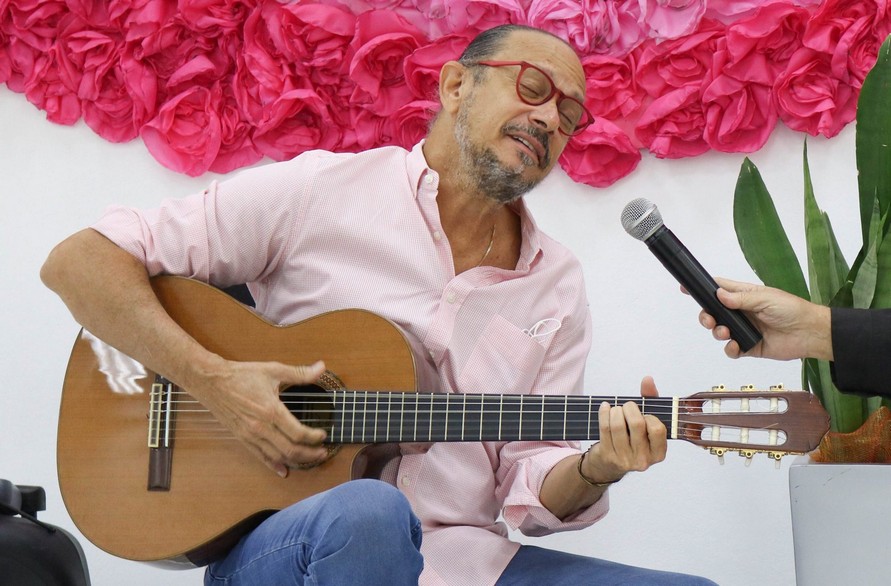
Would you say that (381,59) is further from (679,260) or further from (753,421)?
(753,421)

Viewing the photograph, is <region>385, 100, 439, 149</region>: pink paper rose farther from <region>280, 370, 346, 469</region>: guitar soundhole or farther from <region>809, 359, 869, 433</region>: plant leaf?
<region>809, 359, 869, 433</region>: plant leaf

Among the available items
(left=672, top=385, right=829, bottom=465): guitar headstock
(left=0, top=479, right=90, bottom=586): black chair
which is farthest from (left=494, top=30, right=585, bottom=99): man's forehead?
(left=0, top=479, right=90, bottom=586): black chair

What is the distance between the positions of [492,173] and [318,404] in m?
0.58

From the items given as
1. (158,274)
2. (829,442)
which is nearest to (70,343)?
(158,274)

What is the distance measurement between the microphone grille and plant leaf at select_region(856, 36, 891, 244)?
0.57 m

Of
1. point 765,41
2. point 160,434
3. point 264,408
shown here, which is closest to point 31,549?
point 160,434

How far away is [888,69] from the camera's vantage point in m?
1.91

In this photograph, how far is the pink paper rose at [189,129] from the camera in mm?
2674

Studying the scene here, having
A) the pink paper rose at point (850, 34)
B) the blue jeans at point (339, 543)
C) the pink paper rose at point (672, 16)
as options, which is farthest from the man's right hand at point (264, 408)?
the pink paper rose at point (850, 34)

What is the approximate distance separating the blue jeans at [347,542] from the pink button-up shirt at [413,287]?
338 mm

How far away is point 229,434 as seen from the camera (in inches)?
69.9

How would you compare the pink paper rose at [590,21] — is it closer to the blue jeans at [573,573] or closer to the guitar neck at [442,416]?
the guitar neck at [442,416]

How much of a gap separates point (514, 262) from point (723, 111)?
0.70 m

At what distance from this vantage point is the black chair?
5.42ft
